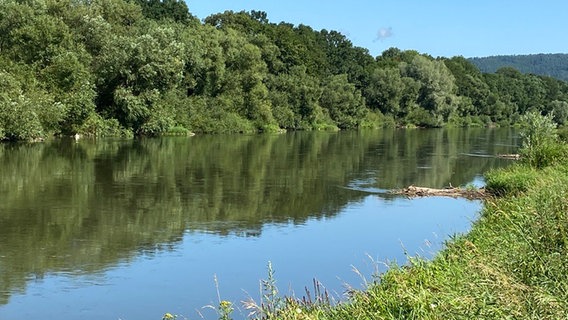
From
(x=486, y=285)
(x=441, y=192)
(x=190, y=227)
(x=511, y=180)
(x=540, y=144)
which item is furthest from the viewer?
(x=540, y=144)

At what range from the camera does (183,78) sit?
55125 mm

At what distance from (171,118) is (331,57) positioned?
52.5 meters

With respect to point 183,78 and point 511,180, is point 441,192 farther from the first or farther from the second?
point 183,78

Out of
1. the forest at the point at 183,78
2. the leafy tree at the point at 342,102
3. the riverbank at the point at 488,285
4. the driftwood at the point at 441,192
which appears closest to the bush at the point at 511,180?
the driftwood at the point at 441,192

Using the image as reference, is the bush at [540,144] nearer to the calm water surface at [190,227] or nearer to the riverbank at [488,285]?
the calm water surface at [190,227]

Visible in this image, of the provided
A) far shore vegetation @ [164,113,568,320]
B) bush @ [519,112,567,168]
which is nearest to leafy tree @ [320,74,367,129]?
bush @ [519,112,567,168]

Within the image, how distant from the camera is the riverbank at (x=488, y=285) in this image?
5617mm

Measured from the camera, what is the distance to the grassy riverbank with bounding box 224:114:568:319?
5.62m

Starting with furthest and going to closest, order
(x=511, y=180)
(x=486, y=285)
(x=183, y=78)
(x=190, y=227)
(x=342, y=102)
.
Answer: (x=342, y=102), (x=183, y=78), (x=511, y=180), (x=190, y=227), (x=486, y=285)

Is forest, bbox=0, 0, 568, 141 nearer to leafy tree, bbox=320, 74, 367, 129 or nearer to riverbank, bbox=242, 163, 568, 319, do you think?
leafy tree, bbox=320, 74, 367, 129

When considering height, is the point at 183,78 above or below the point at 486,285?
above

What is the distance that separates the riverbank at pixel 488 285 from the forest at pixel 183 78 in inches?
986

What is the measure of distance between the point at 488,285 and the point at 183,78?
50.6 metres

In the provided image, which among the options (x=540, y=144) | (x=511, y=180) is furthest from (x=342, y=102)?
(x=511, y=180)
